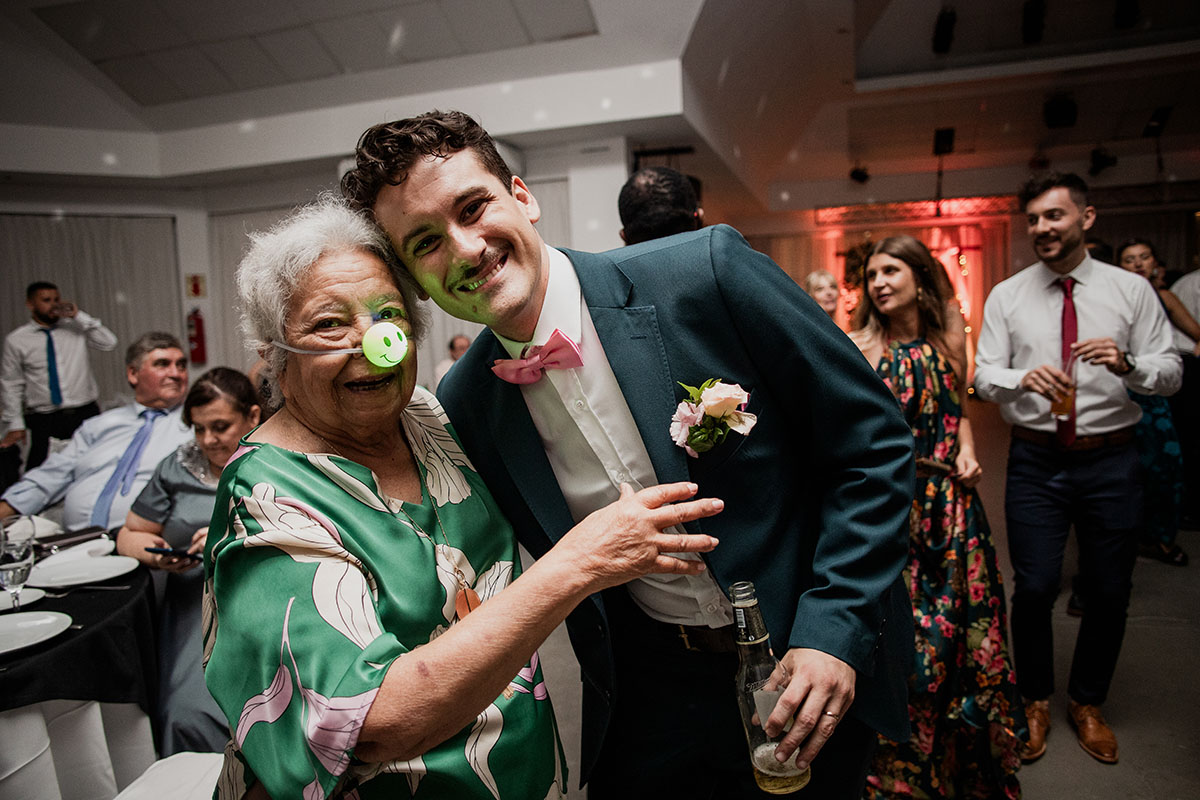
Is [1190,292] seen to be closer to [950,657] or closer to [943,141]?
[950,657]

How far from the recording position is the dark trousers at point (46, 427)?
7.20 m

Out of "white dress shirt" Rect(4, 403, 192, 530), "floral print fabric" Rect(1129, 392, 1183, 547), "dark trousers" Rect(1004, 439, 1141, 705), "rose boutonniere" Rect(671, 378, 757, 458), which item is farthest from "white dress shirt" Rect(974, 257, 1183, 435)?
"white dress shirt" Rect(4, 403, 192, 530)

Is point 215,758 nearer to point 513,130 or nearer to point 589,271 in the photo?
point 589,271

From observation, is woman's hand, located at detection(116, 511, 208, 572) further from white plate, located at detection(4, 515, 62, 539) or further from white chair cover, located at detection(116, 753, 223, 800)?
white chair cover, located at detection(116, 753, 223, 800)

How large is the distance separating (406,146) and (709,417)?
696mm

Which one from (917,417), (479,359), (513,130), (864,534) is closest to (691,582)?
(864,534)

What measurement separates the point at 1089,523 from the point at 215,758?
3.06 metres

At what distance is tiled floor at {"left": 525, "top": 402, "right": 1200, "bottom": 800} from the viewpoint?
8.62 feet

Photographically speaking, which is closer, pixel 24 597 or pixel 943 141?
pixel 24 597

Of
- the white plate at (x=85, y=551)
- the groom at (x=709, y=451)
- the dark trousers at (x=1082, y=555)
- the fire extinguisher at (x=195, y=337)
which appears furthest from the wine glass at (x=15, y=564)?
the fire extinguisher at (x=195, y=337)

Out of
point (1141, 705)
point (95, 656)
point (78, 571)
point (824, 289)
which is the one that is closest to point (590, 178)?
point (824, 289)

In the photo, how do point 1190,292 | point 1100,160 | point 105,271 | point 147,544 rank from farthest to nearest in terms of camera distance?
1. point 1100,160
2. point 105,271
3. point 1190,292
4. point 147,544

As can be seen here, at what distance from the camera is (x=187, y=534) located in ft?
9.04

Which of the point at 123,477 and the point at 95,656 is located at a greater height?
the point at 123,477
